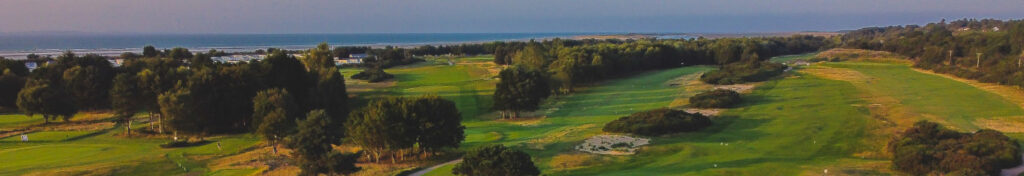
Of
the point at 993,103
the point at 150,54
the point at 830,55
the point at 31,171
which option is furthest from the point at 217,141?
the point at 830,55

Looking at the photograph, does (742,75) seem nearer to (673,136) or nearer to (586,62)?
(586,62)

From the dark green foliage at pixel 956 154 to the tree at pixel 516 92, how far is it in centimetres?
2904

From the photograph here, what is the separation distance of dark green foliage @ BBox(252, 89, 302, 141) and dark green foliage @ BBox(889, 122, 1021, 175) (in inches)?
1236

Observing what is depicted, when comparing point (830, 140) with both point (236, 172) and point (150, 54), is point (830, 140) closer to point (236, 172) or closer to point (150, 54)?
point (236, 172)

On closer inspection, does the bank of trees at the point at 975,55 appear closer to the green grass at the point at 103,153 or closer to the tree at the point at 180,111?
the green grass at the point at 103,153

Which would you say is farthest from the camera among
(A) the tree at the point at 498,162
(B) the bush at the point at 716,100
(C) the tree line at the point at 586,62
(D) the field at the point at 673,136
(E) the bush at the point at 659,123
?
(C) the tree line at the point at 586,62

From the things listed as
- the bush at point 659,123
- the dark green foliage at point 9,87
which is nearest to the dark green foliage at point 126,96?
the dark green foliage at point 9,87

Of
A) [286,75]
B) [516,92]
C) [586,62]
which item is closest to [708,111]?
[516,92]

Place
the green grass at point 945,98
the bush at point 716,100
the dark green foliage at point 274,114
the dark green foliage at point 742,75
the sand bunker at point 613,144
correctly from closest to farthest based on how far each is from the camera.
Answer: the sand bunker at point 613,144
the dark green foliage at point 274,114
the green grass at point 945,98
the bush at point 716,100
the dark green foliage at point 742,75

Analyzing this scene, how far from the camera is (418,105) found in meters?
33.8

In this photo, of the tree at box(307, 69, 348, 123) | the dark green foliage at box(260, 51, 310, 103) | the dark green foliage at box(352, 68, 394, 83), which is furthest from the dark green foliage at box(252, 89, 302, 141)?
the dark green foliage at box(352, 68, 394, 83)

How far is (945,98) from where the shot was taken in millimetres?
57656

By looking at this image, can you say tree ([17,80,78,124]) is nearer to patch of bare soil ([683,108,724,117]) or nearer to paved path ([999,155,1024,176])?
patch of bare soil ([683,108,724,117])

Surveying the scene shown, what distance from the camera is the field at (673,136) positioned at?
99.1ft
